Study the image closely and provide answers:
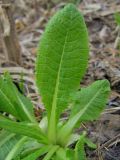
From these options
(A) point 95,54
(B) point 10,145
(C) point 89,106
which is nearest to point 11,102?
(B) point 10,145

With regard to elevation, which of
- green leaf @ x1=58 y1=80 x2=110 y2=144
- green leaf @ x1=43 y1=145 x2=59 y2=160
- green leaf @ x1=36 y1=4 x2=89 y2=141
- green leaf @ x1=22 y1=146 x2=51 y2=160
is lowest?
green leaf @ x1=43 y1=145 x2=59 y2=160

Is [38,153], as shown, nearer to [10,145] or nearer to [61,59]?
[10,145]

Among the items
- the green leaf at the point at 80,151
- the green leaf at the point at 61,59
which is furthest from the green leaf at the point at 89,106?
the green leaf at the point at 80,151

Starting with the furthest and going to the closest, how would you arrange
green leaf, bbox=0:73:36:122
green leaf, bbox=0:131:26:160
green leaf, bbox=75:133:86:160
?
green leaf, bbox=0:73:36:122
green leaf, bbox=0:131:26:160
green leaf, bbox=75:133:86:160

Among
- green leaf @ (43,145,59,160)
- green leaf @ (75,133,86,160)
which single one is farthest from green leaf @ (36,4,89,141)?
green leaf @ (75,133,86,160)

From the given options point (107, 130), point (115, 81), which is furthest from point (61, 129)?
point (115, 81)

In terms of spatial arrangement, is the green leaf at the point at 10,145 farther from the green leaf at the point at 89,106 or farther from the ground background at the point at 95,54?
the ground background at the point at 95,54

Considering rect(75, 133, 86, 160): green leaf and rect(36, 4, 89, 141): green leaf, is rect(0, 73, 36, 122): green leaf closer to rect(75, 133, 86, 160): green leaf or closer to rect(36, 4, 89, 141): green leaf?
rect(36, 4, 89, 141): green leaf
